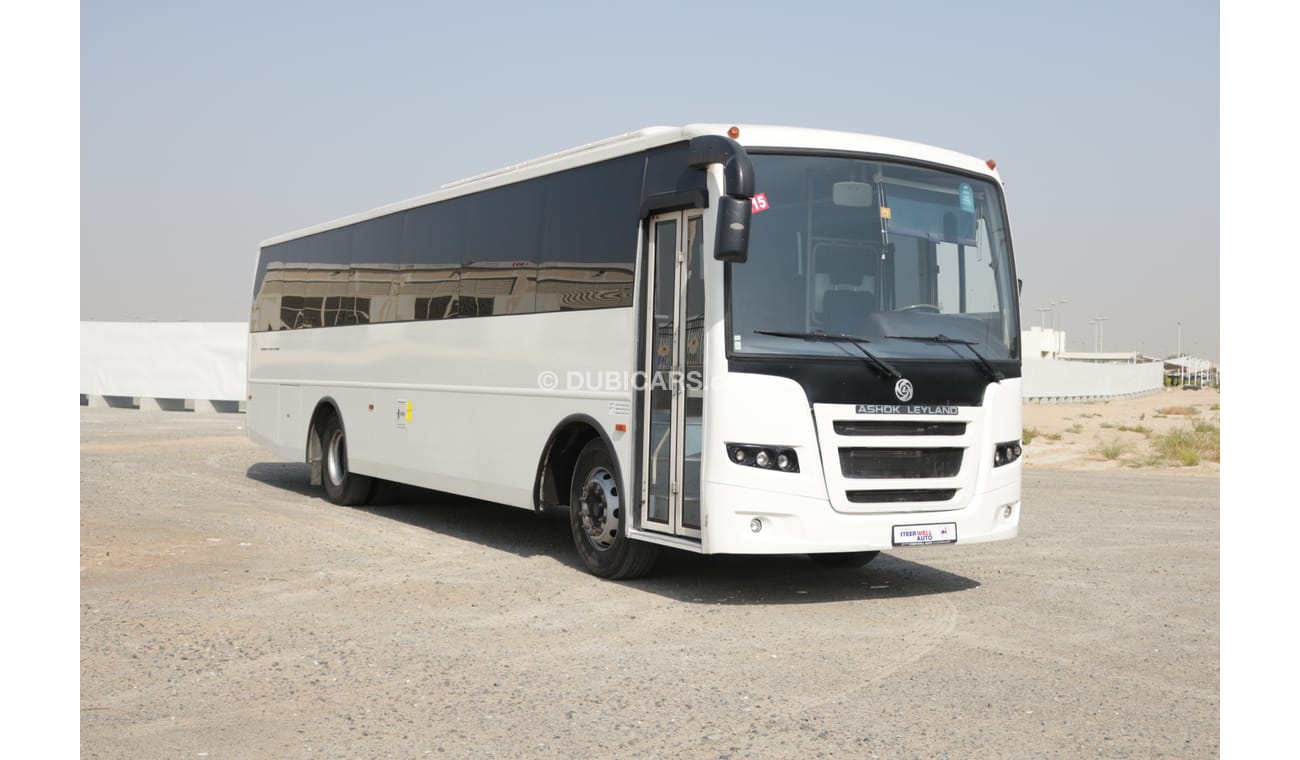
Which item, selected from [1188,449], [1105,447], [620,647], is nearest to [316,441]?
[620,647]

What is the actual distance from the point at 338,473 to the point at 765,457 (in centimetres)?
860

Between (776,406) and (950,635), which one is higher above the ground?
(776,406)

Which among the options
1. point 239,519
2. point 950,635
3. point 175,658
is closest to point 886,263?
point 950,635

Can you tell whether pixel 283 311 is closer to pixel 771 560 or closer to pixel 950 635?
pixel 771 560

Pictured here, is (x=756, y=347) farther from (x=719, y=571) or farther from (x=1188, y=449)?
(x=1188, y=449)

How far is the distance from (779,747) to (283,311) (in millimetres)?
13758

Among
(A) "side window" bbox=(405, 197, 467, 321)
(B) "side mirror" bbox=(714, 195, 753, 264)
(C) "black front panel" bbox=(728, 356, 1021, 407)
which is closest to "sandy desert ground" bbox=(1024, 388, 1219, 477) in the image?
(A) "side window" bbox=(405, 197, 467, 321)

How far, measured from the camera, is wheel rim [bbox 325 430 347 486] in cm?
1627

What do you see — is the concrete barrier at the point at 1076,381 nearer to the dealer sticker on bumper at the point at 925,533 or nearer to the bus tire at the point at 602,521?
the bus tire at the point at 602,521

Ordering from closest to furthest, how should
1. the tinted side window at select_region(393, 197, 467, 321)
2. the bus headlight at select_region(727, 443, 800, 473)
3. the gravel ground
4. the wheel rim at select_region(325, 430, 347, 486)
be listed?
the gravel ground → the bus headlight at select_region(727, 443, 800, 473) → the tinted side window at select_region(393, 197, 467, 321) → the wheel rim at select_region(325, 430, 347, 486)

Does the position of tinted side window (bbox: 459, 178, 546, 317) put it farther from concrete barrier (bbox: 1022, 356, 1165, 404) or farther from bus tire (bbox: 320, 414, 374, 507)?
concrete barrier (bbox: 1022, 356, 1165, 404)

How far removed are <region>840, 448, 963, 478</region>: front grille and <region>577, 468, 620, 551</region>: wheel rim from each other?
1.92 meters

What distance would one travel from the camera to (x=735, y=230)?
8680 millimetres

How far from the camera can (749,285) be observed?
9.16m
